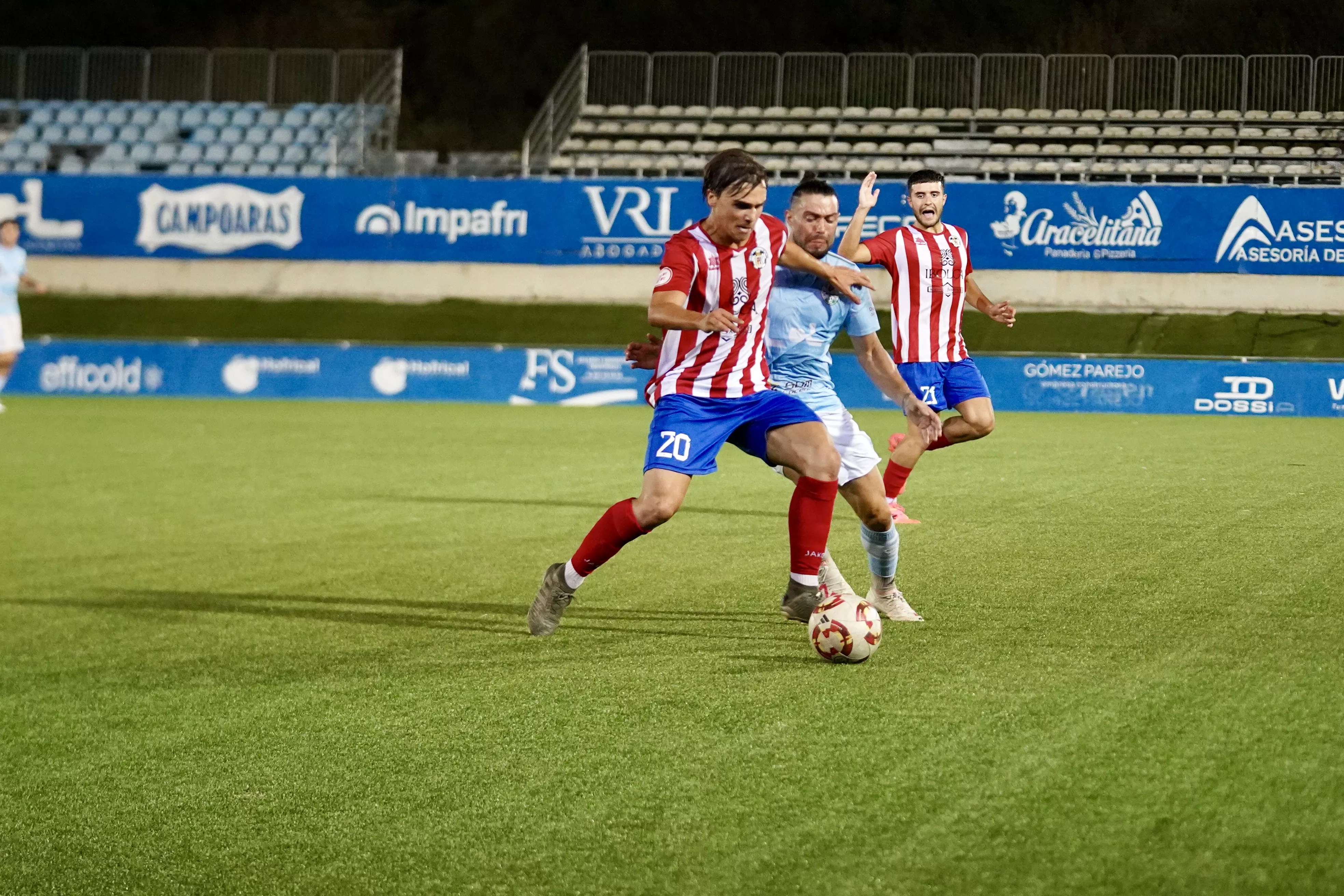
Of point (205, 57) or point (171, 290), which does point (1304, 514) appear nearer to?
point (171, 290)

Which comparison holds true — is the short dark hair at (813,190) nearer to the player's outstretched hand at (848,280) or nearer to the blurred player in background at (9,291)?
the player's outstretched hand at (848,280)

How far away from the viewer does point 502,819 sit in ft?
11.2

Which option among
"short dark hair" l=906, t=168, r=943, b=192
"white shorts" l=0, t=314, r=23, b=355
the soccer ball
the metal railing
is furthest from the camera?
the metal railing

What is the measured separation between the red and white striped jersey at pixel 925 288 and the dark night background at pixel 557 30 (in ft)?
57.6

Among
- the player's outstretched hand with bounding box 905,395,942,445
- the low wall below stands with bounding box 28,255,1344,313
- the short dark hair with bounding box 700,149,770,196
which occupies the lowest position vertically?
the player's outstretched hand with bounding box 905,395,942,445

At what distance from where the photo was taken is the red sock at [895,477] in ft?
28.6

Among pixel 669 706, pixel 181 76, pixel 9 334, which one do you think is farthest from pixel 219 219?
pixel 669 706

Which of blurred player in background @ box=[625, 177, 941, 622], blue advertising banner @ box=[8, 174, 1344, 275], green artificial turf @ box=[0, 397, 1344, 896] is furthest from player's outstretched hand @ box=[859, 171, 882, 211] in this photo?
blue advertising banner @ box=[8, 174, 1344, 275]

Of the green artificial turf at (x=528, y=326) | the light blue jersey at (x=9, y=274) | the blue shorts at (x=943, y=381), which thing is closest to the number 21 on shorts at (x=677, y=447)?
the blue shorts at (x=943, y=381)

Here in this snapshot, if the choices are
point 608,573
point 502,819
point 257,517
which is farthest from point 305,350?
point 502,819

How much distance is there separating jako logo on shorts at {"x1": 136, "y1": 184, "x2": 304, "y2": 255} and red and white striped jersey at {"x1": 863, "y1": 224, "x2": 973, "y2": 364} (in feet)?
57.5

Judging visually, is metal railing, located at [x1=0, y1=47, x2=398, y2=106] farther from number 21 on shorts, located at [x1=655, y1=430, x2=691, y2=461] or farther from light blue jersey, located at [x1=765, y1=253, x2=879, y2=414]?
number 21 on shorts, located at [x1=655, y1=430, x2=691, y2=461]

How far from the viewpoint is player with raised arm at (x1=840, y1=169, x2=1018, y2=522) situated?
8.73 metres

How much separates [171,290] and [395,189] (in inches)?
169
